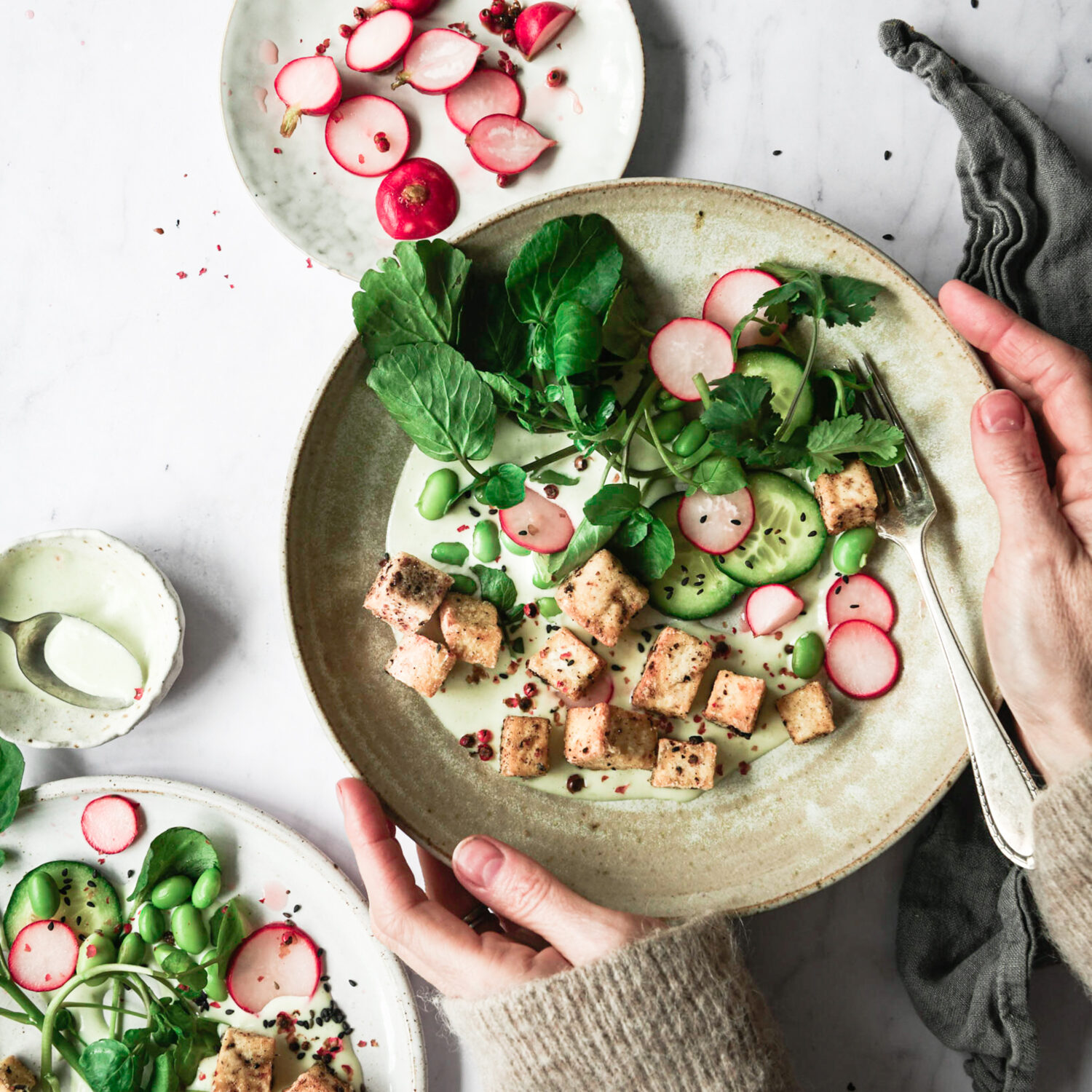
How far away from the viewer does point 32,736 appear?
8.06 ft

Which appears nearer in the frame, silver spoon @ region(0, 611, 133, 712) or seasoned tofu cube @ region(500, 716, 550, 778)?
seasoned tofu cube @ region(500, 716, 550, 778)

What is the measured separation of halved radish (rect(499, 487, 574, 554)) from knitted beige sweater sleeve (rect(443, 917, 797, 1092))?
979 millimetres

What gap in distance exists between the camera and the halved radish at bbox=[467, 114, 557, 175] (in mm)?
2367

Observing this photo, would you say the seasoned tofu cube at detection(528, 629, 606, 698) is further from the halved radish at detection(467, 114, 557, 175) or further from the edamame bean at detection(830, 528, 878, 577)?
the halved radish at detection(467, 114, 557, 175)

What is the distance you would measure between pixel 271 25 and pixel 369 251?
70 centimetres

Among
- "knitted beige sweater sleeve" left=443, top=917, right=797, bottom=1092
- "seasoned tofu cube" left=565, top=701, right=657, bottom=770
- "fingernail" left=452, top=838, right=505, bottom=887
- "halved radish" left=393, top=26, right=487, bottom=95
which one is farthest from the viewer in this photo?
"halved radish" left=393, top=26, right=487, bottom=95

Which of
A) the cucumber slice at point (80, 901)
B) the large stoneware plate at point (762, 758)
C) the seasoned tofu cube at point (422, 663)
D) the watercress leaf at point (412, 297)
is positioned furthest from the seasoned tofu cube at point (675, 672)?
the cucumber slice at point (80, 901)

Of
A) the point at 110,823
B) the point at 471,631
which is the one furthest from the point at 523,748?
the point at 110,823

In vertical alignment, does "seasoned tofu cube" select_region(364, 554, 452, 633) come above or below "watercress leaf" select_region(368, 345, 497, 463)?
below

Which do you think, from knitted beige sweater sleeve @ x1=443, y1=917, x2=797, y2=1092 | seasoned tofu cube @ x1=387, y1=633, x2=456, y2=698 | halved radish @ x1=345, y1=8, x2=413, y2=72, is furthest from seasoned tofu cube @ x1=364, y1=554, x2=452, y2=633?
halved radish @ x1=345, y1=8, x2=413, y2=72

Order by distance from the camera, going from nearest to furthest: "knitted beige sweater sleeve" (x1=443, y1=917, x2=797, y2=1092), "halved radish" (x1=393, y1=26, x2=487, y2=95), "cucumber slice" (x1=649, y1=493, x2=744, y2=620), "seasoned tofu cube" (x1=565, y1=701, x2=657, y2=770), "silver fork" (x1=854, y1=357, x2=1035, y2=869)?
"knitted beige sweater sleeve" (x1=443, y1=917, x2=797, y2=1092) < "silver fork" (x1=854, y1=357, x2=1035, y2=869) < "seasoned tofu cube" (x1=565, y1=701, x2=657, y2=770) < "cucumber slice" (x1=649, y1=493, x2=744, y2=620) < "halved radish" (x1=393, y1=26, x2=487, y2=95)

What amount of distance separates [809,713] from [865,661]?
22 cm

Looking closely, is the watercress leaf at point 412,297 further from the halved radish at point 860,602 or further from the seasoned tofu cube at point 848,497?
the halved radish at point 860,602

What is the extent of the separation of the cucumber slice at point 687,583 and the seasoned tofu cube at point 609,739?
0.30 metres
